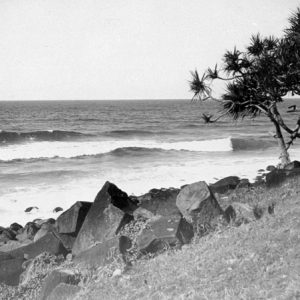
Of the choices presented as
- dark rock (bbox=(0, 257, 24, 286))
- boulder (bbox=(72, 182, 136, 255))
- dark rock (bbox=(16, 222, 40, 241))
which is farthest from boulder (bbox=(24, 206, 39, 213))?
dark rock (bbox=(0, 257, 24, 286))

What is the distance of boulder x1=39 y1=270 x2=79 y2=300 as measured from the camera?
6.41 m

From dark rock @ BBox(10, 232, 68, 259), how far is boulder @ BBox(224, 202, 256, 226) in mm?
3447

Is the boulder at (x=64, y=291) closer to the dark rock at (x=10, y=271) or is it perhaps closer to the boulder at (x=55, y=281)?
the boulder at (x=55, y=281)

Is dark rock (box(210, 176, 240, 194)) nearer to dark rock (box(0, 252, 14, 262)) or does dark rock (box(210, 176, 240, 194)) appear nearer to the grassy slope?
the grassy slope

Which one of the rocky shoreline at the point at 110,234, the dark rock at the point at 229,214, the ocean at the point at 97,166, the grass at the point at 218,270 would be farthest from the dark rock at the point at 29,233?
the dark rock at the point at 229,214

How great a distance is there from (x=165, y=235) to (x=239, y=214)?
63.0 inches

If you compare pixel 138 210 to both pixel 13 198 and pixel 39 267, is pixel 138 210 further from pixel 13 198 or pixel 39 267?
pixel 13 198

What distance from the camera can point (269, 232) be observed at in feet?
21.0

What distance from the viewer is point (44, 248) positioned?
851 cm

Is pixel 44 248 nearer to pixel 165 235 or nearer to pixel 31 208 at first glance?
pixel 165 235

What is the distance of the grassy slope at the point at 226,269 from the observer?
16.0ft

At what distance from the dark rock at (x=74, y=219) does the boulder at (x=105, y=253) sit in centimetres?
185

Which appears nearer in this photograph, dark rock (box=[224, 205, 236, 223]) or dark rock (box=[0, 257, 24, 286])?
dark rock (box=[0, 257, 24, 286])

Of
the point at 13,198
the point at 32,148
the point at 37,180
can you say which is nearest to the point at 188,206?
the point at 13,198
